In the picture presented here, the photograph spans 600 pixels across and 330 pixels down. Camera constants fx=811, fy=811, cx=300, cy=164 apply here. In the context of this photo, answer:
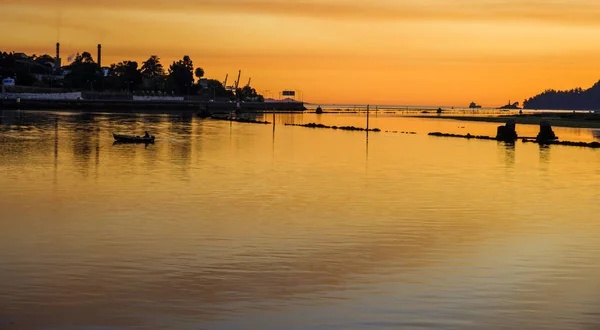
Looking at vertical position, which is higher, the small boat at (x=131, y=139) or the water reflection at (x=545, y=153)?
the small boat at (x=131, y=139)

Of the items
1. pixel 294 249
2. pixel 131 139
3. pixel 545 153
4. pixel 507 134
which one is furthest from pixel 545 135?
pixel 294 249

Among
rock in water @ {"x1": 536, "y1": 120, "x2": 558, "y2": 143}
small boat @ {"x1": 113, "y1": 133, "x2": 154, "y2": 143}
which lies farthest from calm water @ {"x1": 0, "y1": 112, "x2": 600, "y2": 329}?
rock in water @ {"x1": 536, "y1": 120, "x2": 558, "y2": 143}

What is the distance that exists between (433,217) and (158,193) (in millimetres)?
14337

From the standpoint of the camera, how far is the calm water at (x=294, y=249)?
17.8m

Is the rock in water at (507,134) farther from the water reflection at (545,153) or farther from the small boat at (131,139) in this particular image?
the small boat at (131,139)

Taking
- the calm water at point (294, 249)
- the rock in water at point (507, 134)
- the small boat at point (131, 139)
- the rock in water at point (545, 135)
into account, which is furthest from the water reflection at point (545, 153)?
the small boat at point (131, 139)

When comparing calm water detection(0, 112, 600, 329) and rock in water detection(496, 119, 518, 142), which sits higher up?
rock in water detection(496, 119, 518, 142)

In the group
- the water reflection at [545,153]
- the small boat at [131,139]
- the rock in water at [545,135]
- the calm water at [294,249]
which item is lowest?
the calm water at [294,249]

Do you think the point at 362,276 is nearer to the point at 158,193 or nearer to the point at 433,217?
the point at 433,217

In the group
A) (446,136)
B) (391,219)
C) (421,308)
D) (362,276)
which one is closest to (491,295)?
(421,308)

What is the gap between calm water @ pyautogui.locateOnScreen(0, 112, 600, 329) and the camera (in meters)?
17.8

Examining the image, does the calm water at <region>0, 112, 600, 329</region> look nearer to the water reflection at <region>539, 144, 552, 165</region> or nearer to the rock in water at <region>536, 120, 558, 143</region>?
the water reflection at <region>539, 144, 552, 165</region>

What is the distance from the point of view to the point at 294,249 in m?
25.5

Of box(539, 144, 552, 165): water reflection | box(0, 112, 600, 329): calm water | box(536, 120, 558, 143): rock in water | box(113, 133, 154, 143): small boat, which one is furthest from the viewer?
box(536, 120, 558, 143): rock in water
